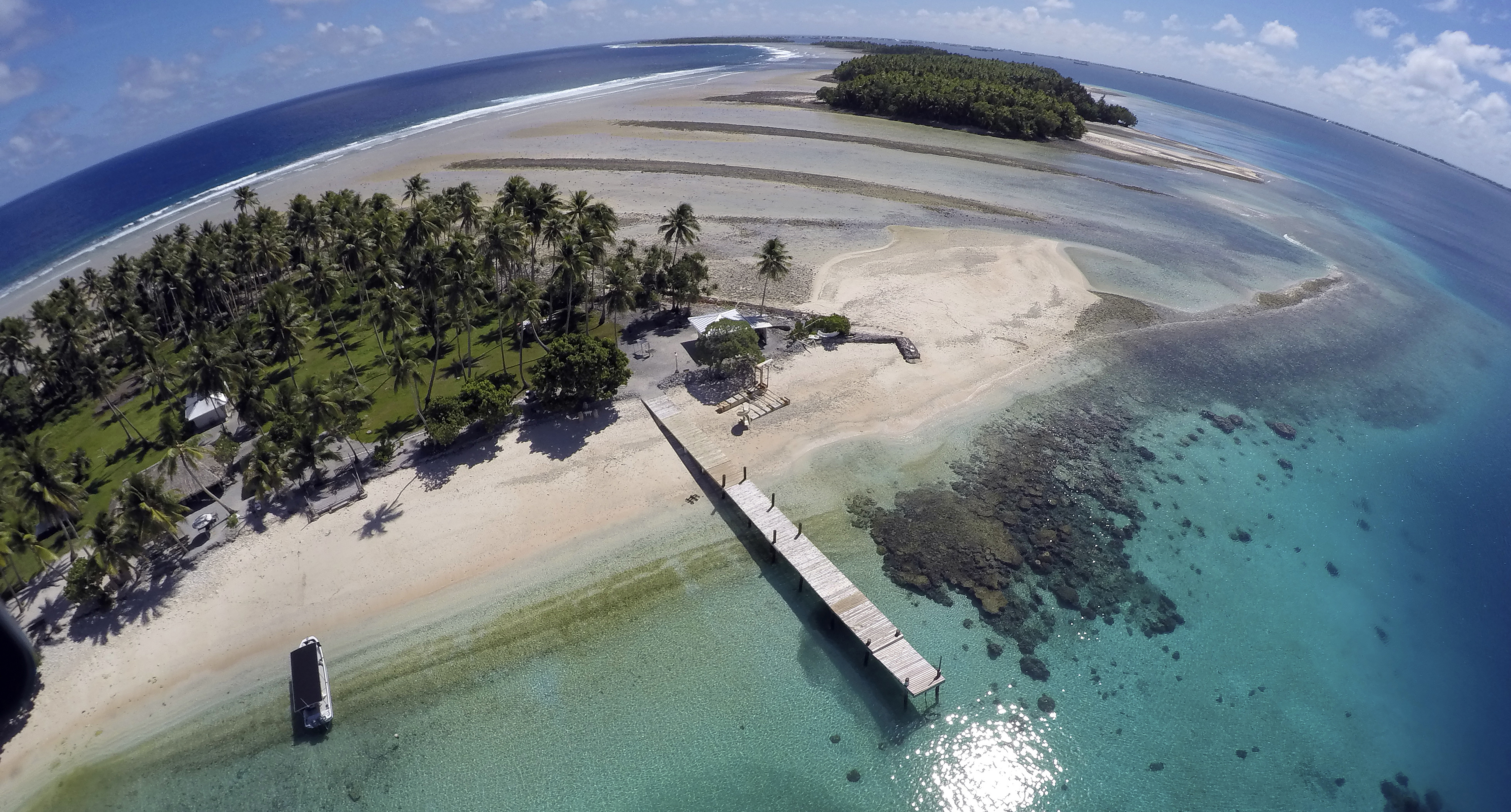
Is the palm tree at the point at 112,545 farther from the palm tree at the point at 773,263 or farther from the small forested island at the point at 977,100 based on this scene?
the small forested island at the point at 977,100

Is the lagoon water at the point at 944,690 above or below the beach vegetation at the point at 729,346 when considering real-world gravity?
below

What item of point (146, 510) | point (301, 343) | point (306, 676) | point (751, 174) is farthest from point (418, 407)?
point (751, 174)

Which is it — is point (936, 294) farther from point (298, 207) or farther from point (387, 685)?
point (298, 207)

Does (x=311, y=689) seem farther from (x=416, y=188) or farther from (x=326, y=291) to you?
(x=416, y=188)

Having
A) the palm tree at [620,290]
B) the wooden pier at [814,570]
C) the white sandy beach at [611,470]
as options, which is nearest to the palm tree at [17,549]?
the white sandy beach at [611,470]

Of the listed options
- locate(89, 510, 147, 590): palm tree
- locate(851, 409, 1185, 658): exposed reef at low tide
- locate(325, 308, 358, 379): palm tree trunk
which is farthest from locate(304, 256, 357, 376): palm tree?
locate(851, 409, 1185, 658): exposed reef at low tide
